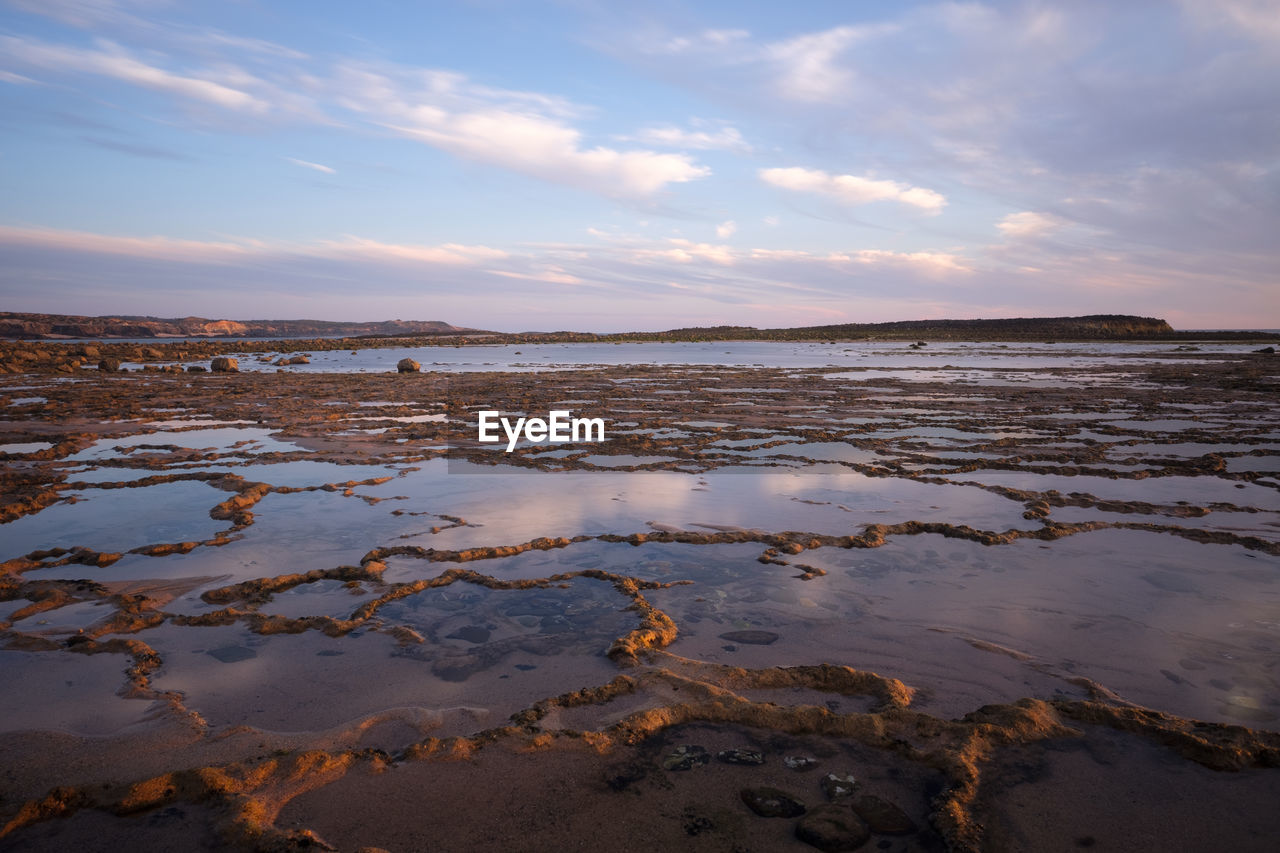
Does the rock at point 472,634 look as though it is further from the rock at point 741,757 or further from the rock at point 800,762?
the rock at point 800,762

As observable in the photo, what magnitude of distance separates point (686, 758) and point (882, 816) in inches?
38.8

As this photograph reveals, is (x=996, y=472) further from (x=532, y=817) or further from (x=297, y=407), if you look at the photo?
(x=297, y=407)

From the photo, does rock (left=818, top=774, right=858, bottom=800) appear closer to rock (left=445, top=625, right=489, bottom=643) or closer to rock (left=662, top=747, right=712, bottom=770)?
rock (left=662, top=747, right=712, bottom=770)

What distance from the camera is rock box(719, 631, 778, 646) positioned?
4832 millimetres

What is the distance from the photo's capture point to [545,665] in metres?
4.49

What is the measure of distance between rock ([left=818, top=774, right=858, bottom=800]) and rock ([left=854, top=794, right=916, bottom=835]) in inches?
2.5

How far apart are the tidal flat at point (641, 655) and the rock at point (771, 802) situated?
15 mm

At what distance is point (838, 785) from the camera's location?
325 cm

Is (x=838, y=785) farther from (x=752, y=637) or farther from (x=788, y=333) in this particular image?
(x=788, y=333)

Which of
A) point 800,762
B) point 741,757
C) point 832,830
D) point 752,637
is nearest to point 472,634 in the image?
point 752,637

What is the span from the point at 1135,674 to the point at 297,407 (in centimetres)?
1990

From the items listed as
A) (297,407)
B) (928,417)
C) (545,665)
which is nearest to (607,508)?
(545,665)

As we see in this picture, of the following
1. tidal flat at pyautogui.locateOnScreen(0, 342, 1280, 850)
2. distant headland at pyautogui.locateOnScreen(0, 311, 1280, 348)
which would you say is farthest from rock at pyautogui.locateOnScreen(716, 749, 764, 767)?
distant headland at pyautogui.locateOnScreen(0, 311, 1280, 348)

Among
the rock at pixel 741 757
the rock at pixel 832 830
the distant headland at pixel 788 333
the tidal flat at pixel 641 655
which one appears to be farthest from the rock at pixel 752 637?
the distant headland at pixel 788 333
